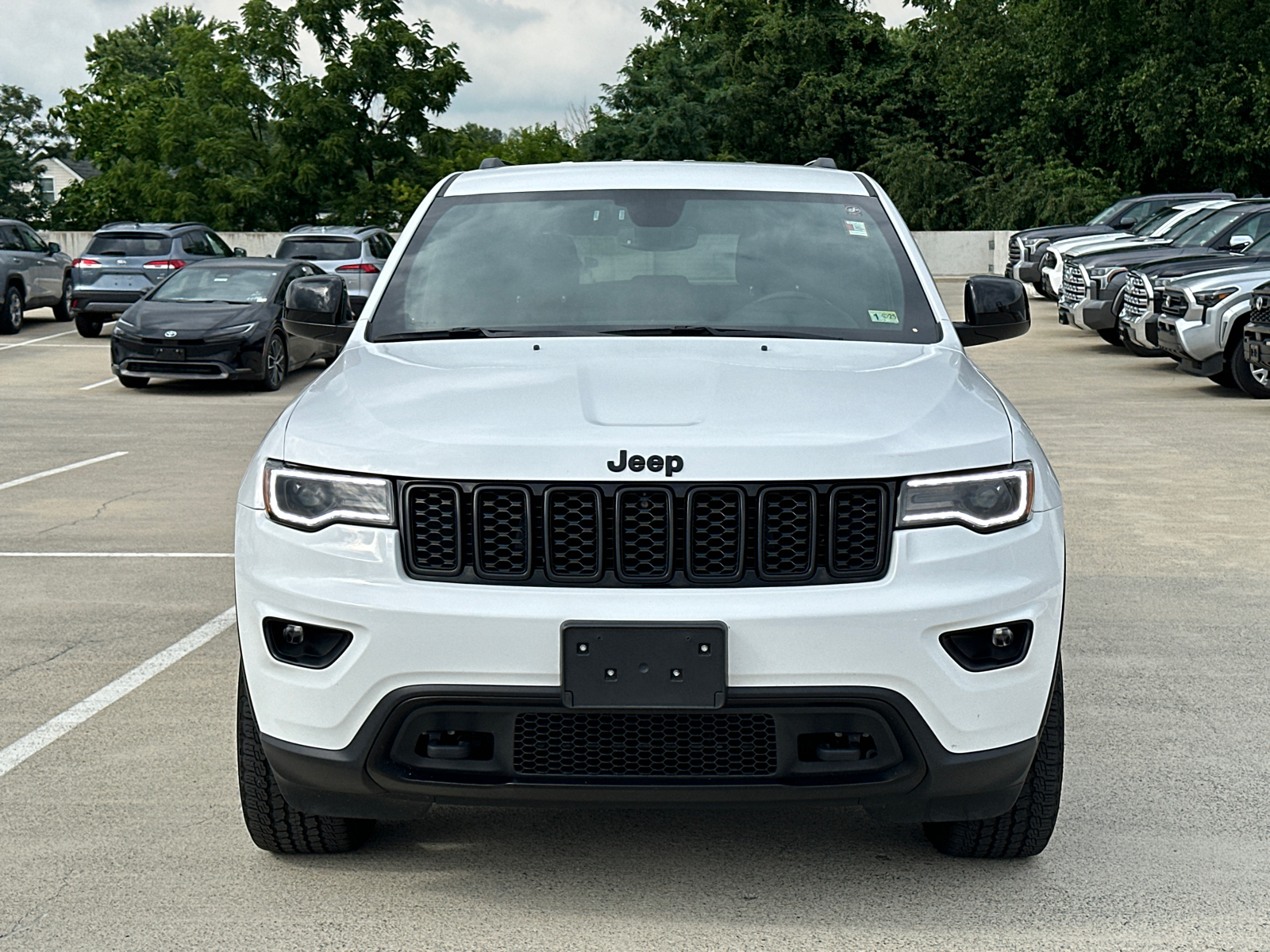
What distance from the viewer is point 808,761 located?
342 centimetres

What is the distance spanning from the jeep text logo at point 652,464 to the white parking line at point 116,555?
531 cm

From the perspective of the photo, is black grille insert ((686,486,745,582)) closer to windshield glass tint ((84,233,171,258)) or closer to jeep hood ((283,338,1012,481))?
jeep hood ((283,338,1012,481))

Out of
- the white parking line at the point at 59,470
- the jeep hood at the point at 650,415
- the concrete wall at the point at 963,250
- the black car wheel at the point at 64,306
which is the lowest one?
the concrete wall at the point at 963,250

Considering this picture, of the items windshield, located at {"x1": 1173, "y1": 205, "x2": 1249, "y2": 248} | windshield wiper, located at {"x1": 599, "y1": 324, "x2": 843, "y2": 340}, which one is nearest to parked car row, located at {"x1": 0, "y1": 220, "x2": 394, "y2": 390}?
windshield wiper, located at {"x1": 599, "y1": 324, "x2": 843, "y2": 340}

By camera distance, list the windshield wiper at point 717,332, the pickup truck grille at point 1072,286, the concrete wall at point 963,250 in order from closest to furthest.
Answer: the windshield wiper at point 717,332, the pickup truck grille at point 1072,286, the concrete wall at point 963,250

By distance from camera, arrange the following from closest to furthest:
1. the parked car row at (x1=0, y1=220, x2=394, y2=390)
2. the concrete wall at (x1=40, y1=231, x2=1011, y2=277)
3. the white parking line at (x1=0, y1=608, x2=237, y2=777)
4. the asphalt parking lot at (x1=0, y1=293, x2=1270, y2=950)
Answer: the asphalt parking lot at (x1=0, y1=293, x2=1270, y2=950), the white parking line at (x1=0, y1=608, x2=237, y2=777), the parked car row at (x1=0, y1=220, x2=394, y2=390), the concrete wall at (x1=40, y1=231, x2=1011, y2=277)

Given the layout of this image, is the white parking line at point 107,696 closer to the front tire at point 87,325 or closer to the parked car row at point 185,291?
the parked car row at point 185,291

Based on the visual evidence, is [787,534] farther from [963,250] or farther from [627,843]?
[963,250]

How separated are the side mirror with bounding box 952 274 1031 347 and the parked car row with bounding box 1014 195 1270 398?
416 inches

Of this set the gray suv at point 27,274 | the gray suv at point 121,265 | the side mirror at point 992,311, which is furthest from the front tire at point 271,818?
the gray suv at point 27,274

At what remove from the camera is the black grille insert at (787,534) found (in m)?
3.41

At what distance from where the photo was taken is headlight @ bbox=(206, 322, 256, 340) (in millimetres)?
17578

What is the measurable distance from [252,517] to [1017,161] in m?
46.1

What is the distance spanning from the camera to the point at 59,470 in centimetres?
1196
